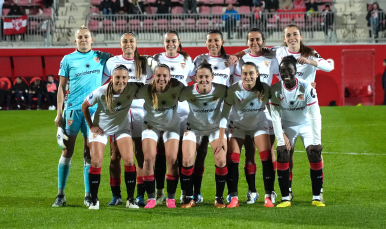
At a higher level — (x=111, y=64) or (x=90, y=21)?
(x=90, y=21)

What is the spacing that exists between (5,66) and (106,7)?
475 cm

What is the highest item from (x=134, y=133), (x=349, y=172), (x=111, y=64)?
(x=111, y=64)

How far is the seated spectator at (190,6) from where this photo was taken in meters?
22.1

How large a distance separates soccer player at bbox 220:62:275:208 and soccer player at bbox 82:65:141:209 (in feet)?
3.95

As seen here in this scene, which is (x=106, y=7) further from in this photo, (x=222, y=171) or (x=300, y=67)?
(x=222, y=171)

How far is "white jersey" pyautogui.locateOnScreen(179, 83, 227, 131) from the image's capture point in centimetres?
685

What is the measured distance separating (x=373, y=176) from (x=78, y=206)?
504 cm

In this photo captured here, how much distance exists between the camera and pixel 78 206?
703 cm

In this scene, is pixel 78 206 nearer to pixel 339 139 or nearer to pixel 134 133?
pixel 134 133

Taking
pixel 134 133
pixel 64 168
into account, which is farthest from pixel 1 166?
pixel 134 133

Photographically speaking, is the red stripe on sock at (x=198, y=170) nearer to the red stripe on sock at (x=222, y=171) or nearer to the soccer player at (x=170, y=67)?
the soccer player at (x=170, y=67)

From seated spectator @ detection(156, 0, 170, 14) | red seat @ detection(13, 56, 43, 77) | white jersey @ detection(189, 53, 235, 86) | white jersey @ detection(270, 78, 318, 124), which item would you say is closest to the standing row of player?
white jersey @ detection(189, 53, 235, 86)

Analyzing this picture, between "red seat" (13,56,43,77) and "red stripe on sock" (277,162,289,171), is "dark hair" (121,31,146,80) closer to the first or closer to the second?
"red stripe on sock" (277,162,289,171)

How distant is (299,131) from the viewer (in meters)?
6.75
